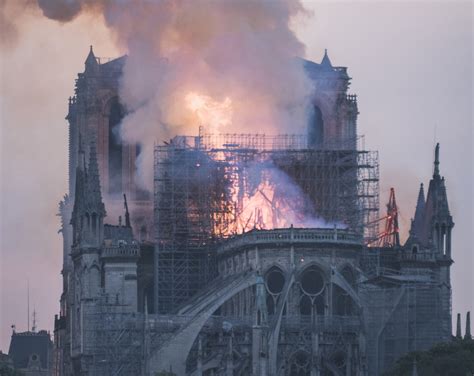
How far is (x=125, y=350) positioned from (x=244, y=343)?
810 centimetres

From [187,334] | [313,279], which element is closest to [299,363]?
[313,279]

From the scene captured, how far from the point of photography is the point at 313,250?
7638 inches

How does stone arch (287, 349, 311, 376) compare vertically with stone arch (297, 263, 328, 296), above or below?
below

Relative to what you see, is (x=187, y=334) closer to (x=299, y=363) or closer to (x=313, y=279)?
(x=299, y=363)

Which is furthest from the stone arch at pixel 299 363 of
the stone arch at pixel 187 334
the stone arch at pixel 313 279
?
the stone arch at pixel 187 334

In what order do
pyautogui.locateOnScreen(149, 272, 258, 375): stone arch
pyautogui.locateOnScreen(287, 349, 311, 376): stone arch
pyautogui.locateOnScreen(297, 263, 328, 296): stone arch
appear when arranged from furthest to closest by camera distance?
pyautogui.locateOnScreen(297, 263, 328, 296): stone arch → pyautogui.locateOnScreen(149, 272, 258, 375): stone arch → pyautogui.locateOnScreen(287, 349, 311, 376): stone arch

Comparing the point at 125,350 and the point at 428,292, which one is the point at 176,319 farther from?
the point at 428,292

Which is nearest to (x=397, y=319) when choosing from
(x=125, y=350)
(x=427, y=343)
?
(x=427, y=343)

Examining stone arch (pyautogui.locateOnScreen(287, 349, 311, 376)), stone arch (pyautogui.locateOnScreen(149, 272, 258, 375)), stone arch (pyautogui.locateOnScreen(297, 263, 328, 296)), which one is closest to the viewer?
stone arch (pyautogui.locateOnScreen(287, 349, 311, 376))

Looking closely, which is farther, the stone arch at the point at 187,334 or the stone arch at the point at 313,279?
the stone arch at the point at 313,279

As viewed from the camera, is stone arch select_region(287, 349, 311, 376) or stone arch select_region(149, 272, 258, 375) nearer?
stone arch select_region(287, 349, 311, 376)

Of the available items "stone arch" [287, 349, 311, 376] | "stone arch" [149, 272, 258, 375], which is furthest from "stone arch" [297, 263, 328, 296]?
"stone arch" [287, 349, 311, 376]

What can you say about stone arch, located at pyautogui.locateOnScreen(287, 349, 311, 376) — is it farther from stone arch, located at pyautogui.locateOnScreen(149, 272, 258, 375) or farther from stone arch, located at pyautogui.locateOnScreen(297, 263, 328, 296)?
stone arch, located at pyautogui.locateOnScreen(149, 272, 258, 375)

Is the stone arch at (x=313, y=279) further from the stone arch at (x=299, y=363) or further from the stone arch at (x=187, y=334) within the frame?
the stone arch at (x=299, y=363)
